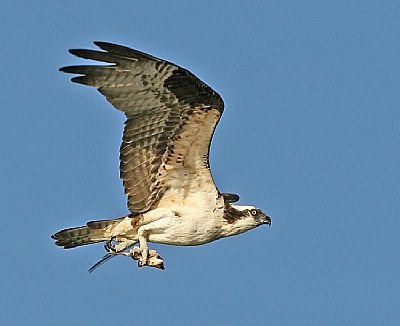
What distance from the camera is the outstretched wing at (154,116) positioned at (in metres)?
25.9

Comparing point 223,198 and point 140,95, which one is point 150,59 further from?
point 223,198

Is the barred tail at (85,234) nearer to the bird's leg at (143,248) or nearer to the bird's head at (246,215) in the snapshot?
the bird's leg at (143,248)

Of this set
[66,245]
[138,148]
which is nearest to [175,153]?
[138,148]

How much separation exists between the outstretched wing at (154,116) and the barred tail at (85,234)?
528mm

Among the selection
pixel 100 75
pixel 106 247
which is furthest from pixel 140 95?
pixel 106 247

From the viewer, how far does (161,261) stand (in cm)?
2623

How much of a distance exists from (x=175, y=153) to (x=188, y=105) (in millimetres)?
826

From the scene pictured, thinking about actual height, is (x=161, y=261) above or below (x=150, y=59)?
below

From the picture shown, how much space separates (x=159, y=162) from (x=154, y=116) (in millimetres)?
716

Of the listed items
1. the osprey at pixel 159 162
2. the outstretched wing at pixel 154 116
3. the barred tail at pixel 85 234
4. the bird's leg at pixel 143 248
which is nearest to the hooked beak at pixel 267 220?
the osprey at pixel 159 162

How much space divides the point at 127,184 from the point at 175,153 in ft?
2.92

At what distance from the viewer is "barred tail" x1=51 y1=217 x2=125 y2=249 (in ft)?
88.8

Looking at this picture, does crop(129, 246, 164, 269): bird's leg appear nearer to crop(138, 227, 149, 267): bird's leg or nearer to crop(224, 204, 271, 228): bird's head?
crop(138, 227, 149, 267): bird's leg

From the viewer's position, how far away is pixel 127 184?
88.1 feet
